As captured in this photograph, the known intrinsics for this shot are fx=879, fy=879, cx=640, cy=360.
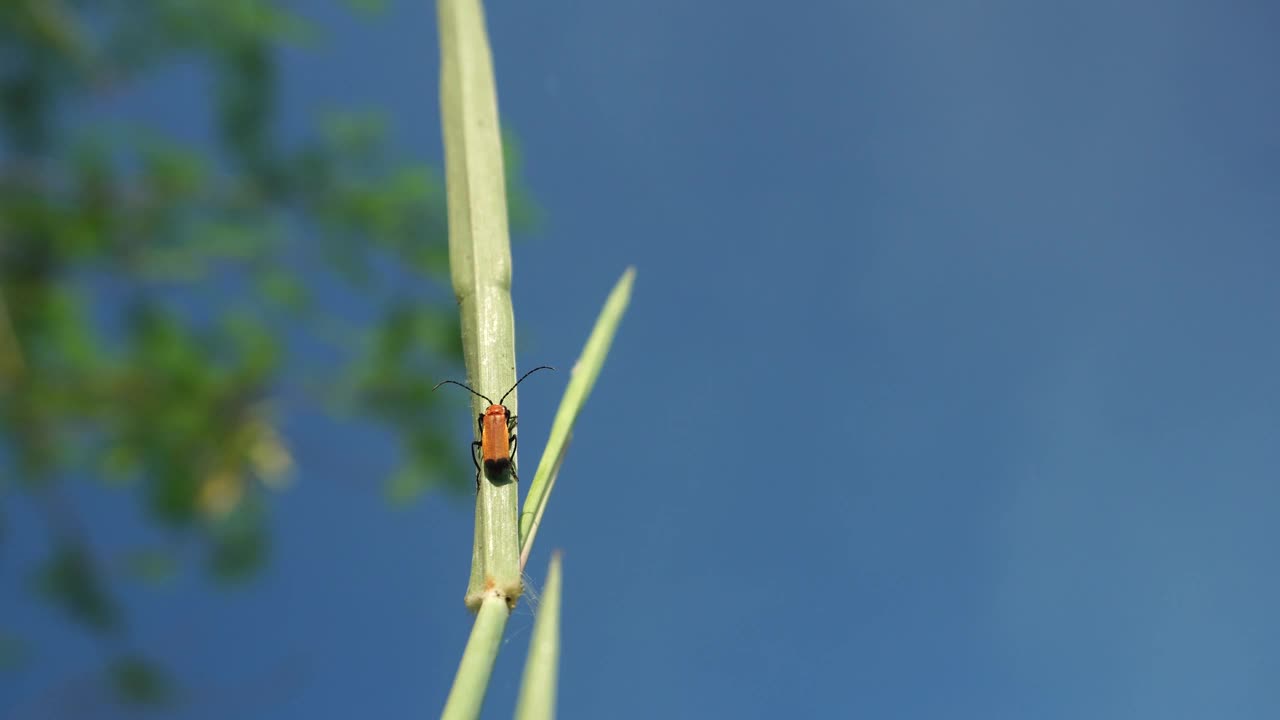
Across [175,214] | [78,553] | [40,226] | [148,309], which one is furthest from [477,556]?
[40,226]

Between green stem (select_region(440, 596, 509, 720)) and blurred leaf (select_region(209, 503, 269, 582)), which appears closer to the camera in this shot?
green stem (select_region(440, 596, 509, 720))

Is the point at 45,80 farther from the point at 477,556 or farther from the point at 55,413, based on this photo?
the point at 477,556

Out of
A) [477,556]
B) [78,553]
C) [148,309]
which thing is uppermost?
[148,309]

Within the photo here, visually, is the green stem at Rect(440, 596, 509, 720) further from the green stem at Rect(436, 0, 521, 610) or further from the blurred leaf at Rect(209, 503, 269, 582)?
the blurred leaf at Rect(209, 503, 269, 582)

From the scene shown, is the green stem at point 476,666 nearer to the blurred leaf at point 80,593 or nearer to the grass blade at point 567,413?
the grass blade at point 567,413

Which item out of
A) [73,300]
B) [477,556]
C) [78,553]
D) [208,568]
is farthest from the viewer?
[208,568]

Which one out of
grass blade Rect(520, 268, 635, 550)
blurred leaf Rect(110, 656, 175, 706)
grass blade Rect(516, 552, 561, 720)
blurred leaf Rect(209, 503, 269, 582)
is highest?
blurred leaf Rect(209, 503, 269, 582)

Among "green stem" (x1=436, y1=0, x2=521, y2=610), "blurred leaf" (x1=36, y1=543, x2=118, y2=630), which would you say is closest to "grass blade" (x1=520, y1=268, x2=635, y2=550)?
"green stem" (x1=436, y1=0, x2=521, y2=610)

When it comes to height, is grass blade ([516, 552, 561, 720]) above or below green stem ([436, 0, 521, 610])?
below

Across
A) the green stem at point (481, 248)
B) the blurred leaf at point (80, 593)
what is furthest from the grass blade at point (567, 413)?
the blurred leaf at point (80, 593)

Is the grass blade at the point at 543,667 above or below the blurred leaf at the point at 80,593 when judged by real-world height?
below

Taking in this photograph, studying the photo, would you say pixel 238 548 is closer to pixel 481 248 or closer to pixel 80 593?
pixel 80 593
